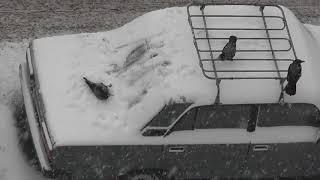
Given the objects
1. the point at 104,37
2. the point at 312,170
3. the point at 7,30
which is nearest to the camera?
the point at 312,170

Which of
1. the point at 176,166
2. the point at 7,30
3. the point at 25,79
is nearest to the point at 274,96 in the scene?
the point at 176,166

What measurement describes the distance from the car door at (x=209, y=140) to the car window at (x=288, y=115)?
217 millimetres

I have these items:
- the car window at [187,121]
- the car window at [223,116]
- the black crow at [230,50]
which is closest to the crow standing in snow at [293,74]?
the car window at [223,116]

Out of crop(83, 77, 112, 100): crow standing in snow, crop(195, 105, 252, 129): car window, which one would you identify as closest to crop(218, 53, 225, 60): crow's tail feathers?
crop(195, 105, 252, 129): car window

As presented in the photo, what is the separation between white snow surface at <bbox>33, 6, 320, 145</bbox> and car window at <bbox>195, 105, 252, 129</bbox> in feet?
0.39

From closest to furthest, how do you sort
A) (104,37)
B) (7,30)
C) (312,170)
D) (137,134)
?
(137,134) < (312,170) < (104,37) < (7,30)

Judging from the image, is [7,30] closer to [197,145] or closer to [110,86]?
[110,86]

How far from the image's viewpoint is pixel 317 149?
25.4 ft

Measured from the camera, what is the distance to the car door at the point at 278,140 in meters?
7.44

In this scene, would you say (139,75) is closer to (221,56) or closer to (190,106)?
(190,106)

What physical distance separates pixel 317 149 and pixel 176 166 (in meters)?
1.87

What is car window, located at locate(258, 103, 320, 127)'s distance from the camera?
7.38 metres

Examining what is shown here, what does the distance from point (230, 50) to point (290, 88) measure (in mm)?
869

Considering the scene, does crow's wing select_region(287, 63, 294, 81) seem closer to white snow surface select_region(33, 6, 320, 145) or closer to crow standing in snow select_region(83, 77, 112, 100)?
white snow surface select_region(33, 6, 320, 145)
